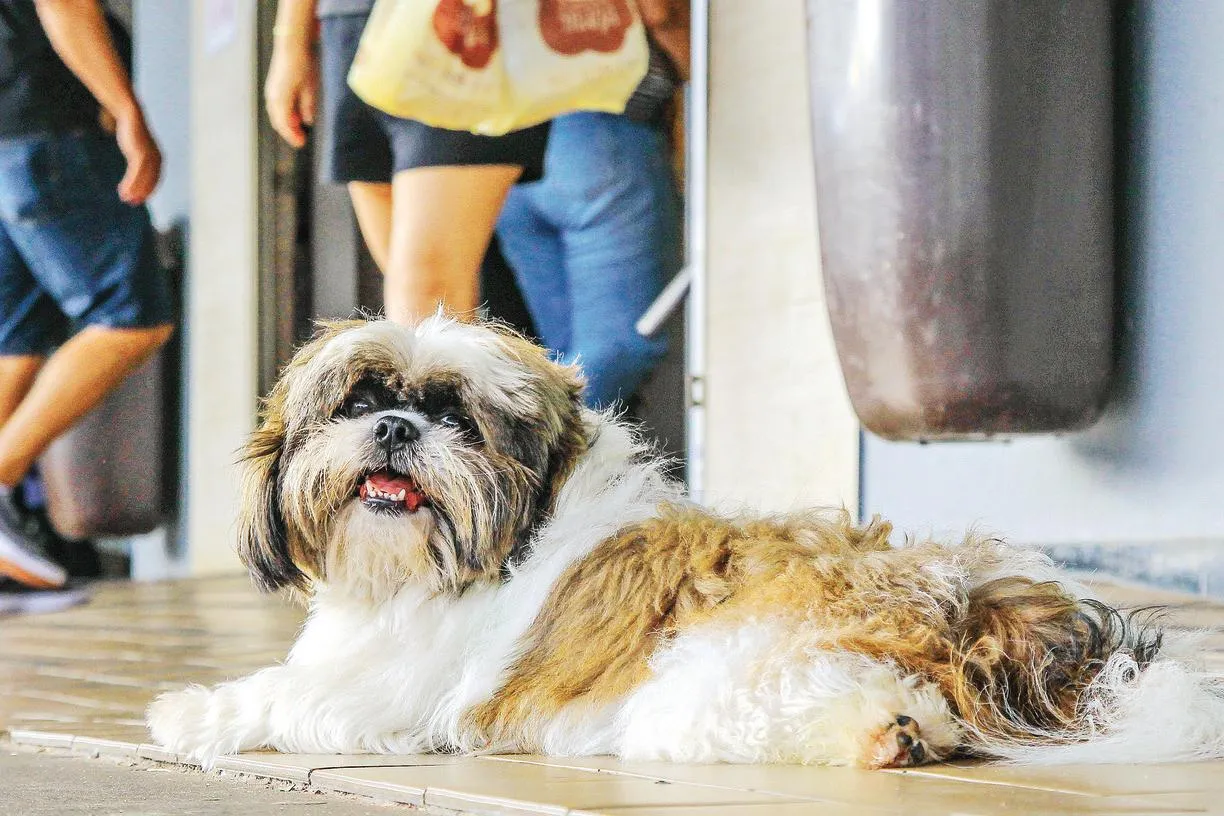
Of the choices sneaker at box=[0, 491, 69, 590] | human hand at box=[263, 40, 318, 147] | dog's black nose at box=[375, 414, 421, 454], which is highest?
human hand at box=[263, 40, 318, 147]

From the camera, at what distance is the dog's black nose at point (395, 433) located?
7.82 ft

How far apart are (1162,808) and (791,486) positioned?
3.64 metres

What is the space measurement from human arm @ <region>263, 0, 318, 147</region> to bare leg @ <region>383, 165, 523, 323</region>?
36.5 inches

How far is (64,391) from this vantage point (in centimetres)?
730

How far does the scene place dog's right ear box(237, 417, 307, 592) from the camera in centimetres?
253

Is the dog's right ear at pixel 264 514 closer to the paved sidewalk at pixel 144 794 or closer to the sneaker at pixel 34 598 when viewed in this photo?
the paved sidewalk at pixel 144 794

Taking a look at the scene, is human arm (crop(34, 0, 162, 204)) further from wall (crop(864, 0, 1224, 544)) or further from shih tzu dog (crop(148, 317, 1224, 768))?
shih tzu dog (crop(148, 317, 1224, 768))

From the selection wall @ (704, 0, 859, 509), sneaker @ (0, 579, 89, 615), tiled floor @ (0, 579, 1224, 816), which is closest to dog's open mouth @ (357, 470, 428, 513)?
tiled floor @ (0, 579, 1224, 816)

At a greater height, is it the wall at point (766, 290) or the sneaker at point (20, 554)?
the wall at point (766, 290)

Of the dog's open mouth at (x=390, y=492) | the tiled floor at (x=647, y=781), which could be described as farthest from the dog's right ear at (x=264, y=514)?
the tiled floor at (x=647, y=781)

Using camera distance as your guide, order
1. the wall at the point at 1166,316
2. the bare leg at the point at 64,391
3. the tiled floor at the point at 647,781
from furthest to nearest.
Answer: the bare leg at the point at 64,391 < the wall at the point at 1166,316 < the tiled floor at the point at 647,781

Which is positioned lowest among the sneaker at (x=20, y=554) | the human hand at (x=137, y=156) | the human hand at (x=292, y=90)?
the sneaker at (x=20, y=554)

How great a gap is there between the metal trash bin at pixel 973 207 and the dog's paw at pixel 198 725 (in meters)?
2.24

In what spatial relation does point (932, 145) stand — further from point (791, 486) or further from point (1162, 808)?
point (1162, 808)
